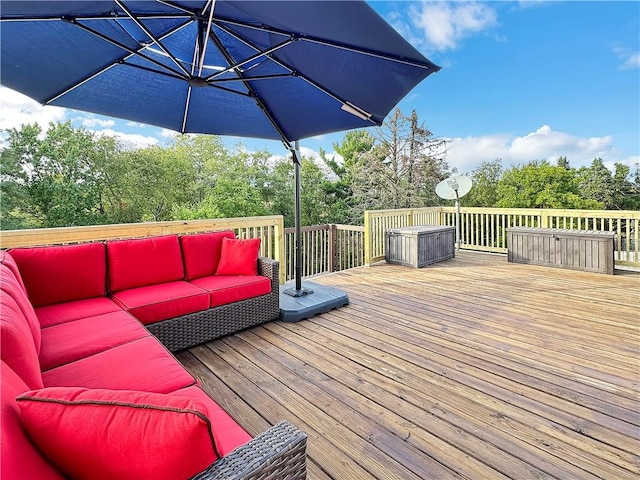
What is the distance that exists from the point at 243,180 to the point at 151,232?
9.65 meters

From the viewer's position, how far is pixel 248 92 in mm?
3180

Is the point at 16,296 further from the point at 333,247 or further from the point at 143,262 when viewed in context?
the point at 333,247

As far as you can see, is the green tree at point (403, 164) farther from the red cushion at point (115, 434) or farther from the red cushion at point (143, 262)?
the red cushion at point (115, 434)

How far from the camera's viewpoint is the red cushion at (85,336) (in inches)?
70.0

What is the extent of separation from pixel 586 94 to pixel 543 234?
10377mm

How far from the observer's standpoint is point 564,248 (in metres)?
5.51

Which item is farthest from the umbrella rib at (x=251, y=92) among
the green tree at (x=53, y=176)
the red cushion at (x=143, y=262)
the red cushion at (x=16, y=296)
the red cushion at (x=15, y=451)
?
the green tree at (x=53, y=176)

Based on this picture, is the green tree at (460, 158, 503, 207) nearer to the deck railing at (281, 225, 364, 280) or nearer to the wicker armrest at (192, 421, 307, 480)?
the deck railing at (281, 225, 364, 280)

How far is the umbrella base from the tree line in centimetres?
848

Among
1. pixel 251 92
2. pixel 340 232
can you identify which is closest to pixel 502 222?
pixel 340 232

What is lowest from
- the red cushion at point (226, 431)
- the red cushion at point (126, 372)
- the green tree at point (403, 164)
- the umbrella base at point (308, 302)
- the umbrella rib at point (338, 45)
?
the umbrella base at point (308, 302)

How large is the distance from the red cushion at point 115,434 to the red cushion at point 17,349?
16.8 inches

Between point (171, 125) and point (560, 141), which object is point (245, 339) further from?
point (560, 141)

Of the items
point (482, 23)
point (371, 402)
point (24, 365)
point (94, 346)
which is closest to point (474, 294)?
point (371, 402)
